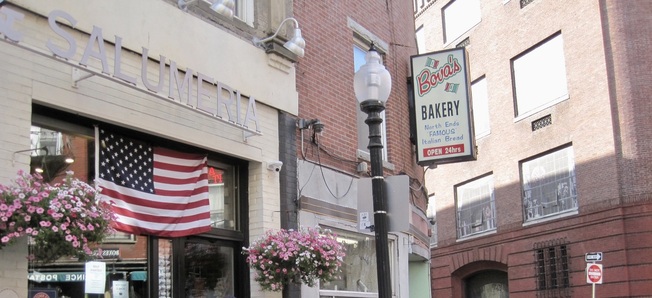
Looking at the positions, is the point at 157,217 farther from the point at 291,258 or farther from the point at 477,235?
the point at 477,235

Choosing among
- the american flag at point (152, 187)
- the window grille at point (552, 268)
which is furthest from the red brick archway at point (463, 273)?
the american flag at point (152, 187)

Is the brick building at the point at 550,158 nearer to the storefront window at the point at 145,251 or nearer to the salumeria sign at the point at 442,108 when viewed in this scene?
the salumeria sign at the point at 442,108

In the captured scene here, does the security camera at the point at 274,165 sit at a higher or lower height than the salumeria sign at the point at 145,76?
lower

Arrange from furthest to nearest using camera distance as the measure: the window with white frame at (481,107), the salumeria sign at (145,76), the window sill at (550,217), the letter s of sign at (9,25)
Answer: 1. the window with white frame at (481,107)
2. the window sill at (550,217)
3. the salumeria sign at (145,76)
4. the letter s of sign at (9,25)

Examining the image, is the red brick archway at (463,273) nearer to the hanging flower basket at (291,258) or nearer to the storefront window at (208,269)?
the storefront window at (208,269)

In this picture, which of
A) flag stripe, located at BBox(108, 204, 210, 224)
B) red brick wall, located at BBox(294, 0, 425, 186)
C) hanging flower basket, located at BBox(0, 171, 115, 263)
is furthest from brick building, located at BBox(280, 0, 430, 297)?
hanging flower basket, located at BBox(0, 171, 115, 263)

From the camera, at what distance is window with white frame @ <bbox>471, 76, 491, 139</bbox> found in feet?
107

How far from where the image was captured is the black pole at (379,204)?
723 cm

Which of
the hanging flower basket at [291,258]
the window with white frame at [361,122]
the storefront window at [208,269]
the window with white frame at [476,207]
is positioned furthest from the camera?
the window with white frame at [476,207]

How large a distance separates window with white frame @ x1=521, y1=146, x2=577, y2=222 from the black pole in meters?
21.2

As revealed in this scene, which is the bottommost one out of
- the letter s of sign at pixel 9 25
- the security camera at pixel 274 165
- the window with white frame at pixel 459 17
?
the security camera at pixel 274 165

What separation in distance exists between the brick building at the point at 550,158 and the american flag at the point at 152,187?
53.1ft

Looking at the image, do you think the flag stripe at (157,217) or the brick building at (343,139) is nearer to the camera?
the flag stripe at (157,217)

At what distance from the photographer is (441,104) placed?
45.0ft
